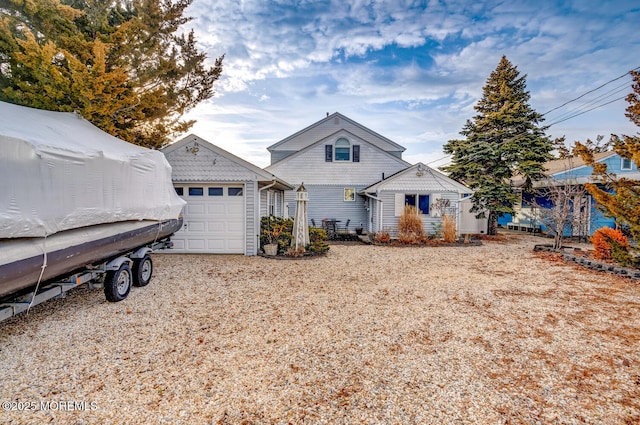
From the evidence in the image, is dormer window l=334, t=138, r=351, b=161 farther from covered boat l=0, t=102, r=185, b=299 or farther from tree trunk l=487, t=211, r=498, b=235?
covered boat l=0, t=102, r=185, b=299

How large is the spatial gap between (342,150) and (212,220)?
9.28 m

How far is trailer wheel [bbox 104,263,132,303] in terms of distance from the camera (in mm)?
5707

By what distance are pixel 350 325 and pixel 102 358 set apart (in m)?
3.31

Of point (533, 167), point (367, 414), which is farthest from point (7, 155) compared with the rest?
point (533, 167)

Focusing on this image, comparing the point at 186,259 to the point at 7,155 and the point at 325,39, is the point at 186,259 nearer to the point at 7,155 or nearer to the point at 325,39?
the point at 7,155

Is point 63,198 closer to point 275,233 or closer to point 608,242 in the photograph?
point 275,233

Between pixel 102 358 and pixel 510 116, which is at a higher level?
pixel 510 116

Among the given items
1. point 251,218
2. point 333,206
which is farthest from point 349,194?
point 251,218

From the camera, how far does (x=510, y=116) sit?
1730 cm

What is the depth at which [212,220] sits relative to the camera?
35.6 ft

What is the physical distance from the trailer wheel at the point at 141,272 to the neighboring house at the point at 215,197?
3763mm

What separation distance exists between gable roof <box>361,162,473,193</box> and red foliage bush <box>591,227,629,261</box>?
5.93 metres

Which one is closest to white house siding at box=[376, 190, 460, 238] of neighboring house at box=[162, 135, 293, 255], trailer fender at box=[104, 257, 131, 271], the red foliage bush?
the red foliage bush

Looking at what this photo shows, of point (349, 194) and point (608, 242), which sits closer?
point (608, 242)
